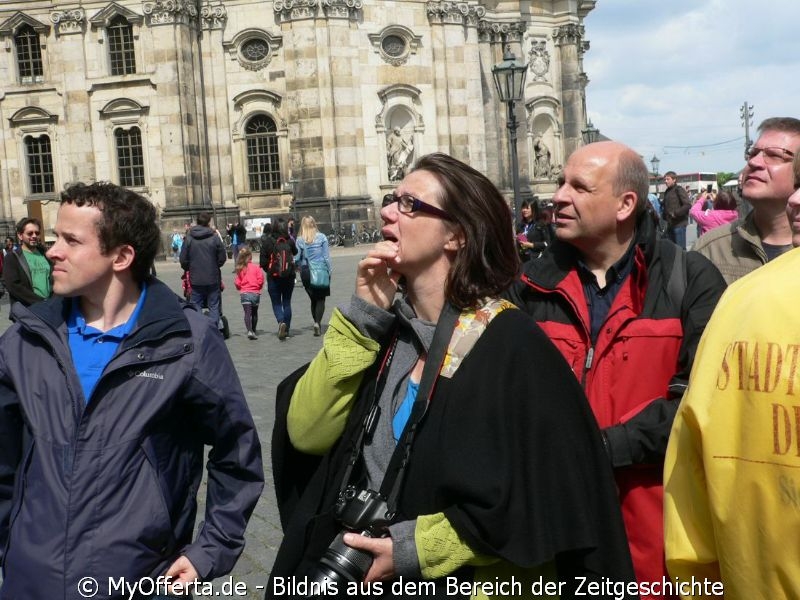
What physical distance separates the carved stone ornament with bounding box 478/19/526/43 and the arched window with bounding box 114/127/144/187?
14.5 metres

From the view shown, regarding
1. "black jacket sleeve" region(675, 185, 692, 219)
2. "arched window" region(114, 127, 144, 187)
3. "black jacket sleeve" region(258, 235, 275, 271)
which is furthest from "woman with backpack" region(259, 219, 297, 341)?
"arched window" region(114, 127, 144, 187)

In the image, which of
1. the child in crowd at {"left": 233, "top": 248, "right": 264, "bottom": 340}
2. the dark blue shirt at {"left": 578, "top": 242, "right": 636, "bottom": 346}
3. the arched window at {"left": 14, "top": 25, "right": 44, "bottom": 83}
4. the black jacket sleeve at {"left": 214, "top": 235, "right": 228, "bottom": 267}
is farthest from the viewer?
the arched window at {"left": 14, "top": 25, "right": 44, "bottom": 83}

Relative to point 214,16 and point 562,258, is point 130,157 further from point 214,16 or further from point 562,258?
point 562,258

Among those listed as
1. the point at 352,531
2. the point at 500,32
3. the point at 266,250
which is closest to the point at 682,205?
the point at 266,250

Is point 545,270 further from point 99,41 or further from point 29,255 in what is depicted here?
point 99,41

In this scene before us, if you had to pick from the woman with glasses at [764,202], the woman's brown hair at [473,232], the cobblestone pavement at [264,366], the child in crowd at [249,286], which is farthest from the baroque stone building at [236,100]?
the woman's brown hair at [473,232]

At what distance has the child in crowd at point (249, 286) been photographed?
49.0 feet

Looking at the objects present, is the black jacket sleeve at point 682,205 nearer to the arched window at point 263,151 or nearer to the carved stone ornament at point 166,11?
the arched window at point 263,151

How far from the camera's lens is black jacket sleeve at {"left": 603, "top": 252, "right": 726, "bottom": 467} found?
126 inches

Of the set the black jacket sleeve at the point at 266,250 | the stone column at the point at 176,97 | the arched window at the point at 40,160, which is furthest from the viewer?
the arched window at the point at 40,160

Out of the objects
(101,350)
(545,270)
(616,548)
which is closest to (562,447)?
(616,548)

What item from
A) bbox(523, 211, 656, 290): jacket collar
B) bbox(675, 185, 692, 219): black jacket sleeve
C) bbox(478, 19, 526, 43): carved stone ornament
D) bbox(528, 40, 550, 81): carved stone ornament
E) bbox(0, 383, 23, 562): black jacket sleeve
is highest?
bbox(478, 19, 526, 43): carved stone ornament

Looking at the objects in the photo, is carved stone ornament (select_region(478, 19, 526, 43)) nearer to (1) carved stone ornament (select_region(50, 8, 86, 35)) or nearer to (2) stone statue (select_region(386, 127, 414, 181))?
(2) stone statue (select_region(386, 127, 414, 181))

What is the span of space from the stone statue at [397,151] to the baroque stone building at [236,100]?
0.06 m
